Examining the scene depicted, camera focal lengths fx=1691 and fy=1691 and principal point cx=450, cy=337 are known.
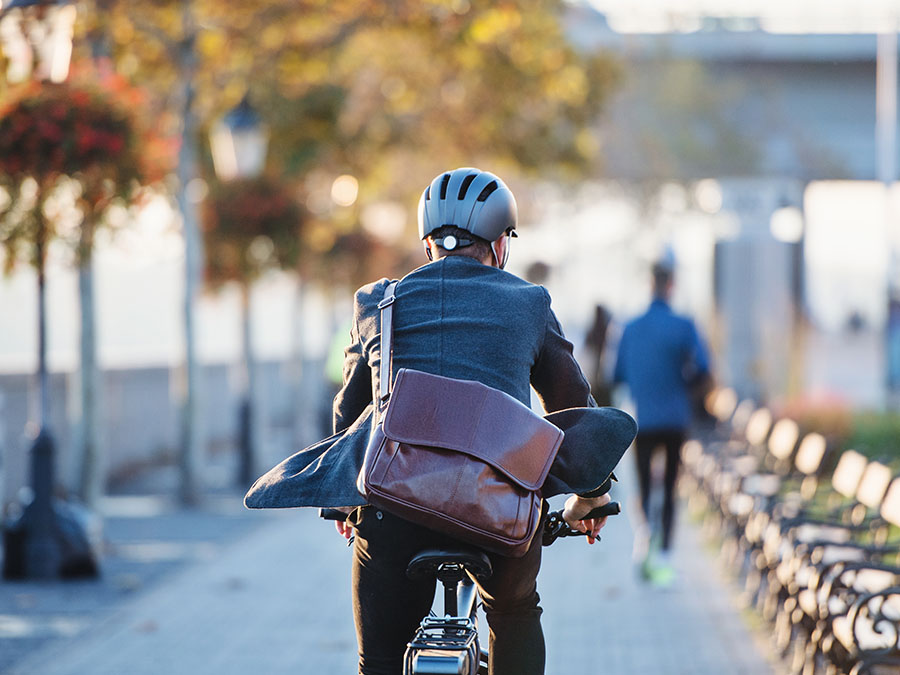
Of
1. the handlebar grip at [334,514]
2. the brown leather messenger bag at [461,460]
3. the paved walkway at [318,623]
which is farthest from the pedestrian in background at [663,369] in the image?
the brown leather messenger bag at [461,460]

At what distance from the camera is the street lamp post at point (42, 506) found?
10578mm

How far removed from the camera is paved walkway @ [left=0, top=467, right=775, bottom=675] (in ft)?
26.5

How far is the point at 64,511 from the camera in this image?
35.3ft

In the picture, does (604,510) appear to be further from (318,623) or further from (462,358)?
(318,623)

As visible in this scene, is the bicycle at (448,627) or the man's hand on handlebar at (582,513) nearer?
the bicycle at (448,627)

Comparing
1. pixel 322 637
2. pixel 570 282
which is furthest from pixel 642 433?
pixel 570 282

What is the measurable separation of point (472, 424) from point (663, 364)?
20.4ft

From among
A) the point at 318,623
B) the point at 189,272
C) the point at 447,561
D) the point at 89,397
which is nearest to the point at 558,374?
the point at 447,561

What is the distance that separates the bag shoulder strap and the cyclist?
43 mm

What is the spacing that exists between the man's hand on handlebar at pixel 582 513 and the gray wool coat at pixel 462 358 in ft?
0.96

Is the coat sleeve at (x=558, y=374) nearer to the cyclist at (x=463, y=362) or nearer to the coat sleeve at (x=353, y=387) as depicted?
the cyclist at (x=463, y=362)

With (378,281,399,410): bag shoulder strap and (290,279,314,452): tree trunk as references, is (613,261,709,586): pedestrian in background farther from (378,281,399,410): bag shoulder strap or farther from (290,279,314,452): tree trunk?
(290,279,314,452): tree trunk

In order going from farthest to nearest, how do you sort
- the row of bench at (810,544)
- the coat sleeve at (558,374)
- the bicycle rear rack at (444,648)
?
the row of bench at (810,544) < the coat sleeve at (558,374) < the bicycle rear rack at (444,648)

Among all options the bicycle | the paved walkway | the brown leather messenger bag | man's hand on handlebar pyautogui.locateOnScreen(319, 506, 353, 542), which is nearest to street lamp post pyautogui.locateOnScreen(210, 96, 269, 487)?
the paved walkway
